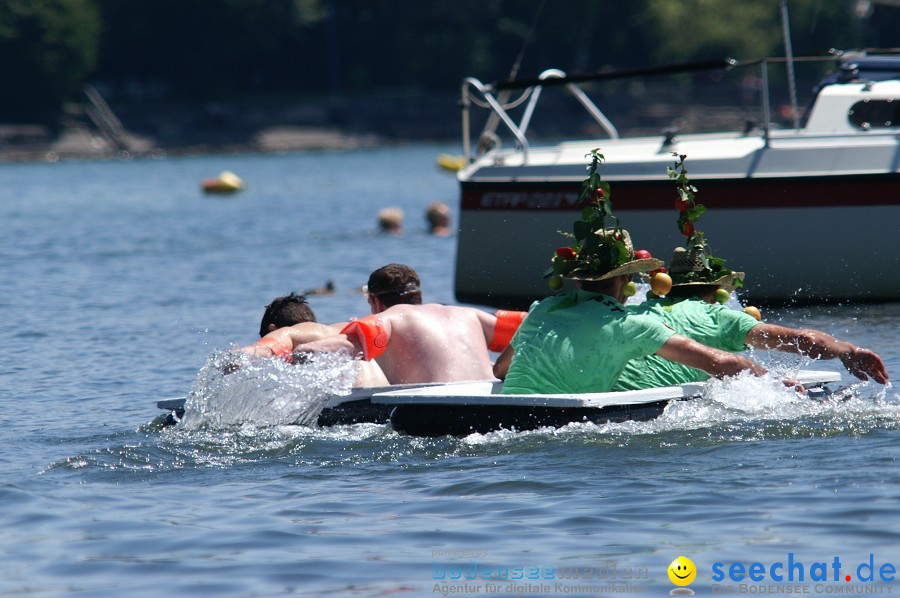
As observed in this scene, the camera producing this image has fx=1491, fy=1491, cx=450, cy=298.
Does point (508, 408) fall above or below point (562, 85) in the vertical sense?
below

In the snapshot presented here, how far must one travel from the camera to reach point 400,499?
749 cm

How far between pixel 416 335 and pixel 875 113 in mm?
8312

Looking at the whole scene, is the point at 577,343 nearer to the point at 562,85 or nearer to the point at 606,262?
the point at 606,262

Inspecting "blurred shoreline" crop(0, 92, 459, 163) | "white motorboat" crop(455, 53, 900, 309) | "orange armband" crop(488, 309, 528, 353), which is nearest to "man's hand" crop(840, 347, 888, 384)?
"orange armband" crop(488, 309, 528, 353)

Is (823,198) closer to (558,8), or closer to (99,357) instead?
(99,357)

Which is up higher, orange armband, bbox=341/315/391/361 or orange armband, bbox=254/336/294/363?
orange armband, bbox=341/315/391/361

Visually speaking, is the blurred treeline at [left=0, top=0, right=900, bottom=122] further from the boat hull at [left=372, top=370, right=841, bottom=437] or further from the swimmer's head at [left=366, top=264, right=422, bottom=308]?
the boat hull at [left=372, top=370, right=841, bottom=437]

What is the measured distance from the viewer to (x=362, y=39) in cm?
10188

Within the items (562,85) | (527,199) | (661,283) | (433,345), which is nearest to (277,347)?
(433,345)

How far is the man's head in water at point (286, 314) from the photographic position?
9891 millimetres

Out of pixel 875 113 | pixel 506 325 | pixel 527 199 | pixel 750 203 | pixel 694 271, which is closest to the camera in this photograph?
pixel 694 271

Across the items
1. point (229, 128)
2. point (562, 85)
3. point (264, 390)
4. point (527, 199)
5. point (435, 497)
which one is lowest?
point (229, 128)

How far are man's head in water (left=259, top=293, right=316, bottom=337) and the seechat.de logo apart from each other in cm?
426

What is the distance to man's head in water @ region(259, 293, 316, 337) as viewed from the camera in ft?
32.4
